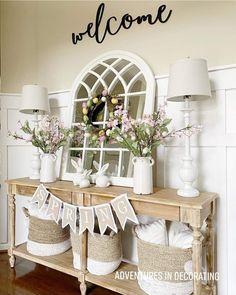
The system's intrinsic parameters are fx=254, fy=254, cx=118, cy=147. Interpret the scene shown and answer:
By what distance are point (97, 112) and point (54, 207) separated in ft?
2.68

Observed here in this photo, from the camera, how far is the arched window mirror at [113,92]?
1908 mm

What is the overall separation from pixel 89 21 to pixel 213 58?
1.19 m

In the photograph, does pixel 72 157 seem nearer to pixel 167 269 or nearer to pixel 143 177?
pixel 143 177

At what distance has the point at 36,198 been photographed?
1997mm

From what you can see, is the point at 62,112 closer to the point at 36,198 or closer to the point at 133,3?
the point at 36,198

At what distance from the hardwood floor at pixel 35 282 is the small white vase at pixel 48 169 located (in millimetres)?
796

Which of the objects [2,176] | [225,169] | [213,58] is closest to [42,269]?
[2,176]

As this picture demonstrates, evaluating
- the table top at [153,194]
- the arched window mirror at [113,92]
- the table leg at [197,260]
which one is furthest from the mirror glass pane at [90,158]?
the table leg at [197,260]

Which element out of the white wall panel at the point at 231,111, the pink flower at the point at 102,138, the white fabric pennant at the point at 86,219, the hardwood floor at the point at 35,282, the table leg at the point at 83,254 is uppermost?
the white wall panel at the point at 231,111

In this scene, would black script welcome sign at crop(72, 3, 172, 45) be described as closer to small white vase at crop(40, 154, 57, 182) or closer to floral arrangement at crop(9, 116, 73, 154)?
floral arrangement at crop(9, 116, 73, 154)

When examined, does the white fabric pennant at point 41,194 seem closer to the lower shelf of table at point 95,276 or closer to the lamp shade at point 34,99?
the lower shelf of table at point 95,276

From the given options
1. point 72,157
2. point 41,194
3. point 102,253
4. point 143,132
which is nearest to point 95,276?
point 102,253

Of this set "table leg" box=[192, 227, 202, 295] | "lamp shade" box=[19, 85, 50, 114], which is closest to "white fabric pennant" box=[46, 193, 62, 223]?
"lamp shade" box=[19, 85, 50, 114]

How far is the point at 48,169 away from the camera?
6.83 ft
